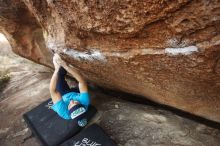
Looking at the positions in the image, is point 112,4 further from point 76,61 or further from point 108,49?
point 76,61

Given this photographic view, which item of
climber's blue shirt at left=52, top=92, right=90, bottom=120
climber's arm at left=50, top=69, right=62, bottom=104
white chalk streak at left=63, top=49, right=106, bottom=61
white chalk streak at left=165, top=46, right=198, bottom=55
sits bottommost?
climber's blue shirt at left=52, top=92, right=90, bottom=120

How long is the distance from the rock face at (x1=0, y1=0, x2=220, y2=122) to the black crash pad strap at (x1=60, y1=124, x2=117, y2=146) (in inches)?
27.1

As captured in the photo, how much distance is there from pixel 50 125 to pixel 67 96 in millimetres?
589

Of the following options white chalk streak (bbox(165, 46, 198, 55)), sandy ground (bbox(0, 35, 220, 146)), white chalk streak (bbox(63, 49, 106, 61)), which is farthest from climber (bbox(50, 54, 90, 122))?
white chalk streak (bbox(165, 46, 198, 55))

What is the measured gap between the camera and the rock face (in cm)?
226

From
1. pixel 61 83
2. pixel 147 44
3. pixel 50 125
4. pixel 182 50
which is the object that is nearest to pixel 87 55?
pixel 147 44

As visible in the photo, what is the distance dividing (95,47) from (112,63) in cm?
26

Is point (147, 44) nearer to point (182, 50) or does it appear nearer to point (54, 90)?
point (182, 50)

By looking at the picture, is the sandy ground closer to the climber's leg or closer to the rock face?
the rock face

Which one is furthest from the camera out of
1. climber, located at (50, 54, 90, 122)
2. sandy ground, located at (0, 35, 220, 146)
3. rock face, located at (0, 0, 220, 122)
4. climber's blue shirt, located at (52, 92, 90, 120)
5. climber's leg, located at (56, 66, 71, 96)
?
climber's leg, located at (56, 66, 71, 96)

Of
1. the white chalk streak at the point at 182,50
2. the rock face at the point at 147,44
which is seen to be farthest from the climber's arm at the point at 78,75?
the white chalk streak at the point at 182,50

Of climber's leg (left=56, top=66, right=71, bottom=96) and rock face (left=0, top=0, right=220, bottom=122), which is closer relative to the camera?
rock face (left=0, top=0, right=220, bottom=122)

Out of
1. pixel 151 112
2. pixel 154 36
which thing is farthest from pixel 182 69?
pixel 151 112

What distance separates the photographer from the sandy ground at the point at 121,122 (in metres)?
3.55
